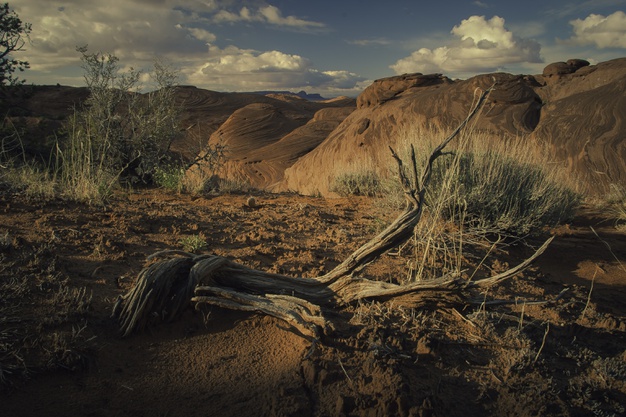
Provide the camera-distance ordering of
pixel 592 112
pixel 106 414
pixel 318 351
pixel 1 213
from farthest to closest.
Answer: pixel 592 112
pixel 1 213
pixel 318 351
pixel 106 414

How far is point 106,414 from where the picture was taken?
5.74 ft

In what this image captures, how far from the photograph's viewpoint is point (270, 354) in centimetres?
221

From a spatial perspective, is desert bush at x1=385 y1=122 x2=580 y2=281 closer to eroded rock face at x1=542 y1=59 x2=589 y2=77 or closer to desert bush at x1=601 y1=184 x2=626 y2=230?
desert bush at x1=601 y1=184 x2=626 y2=230

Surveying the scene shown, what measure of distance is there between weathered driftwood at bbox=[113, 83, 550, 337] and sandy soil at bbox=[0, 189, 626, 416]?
8 cm

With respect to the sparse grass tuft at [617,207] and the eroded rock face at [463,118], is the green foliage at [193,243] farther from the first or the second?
the sparse grass tuft at [617,207]

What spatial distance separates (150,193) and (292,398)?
5477 millimetres

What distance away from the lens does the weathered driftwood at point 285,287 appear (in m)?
2.32

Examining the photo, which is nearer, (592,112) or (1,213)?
(1,213)

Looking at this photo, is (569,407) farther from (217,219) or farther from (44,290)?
(217,219)

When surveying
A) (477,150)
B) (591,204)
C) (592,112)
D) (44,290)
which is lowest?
(591,204)

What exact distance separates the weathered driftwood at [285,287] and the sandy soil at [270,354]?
0.08 m

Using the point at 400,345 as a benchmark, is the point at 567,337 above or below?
below

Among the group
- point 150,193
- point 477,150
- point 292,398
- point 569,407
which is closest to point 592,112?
point 477,150

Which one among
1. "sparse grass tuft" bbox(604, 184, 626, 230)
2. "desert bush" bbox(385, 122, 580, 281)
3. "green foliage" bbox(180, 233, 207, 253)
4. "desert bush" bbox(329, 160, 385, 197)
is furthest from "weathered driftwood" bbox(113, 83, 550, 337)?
"desert bush" bbox(329, 160, 385, 197)
